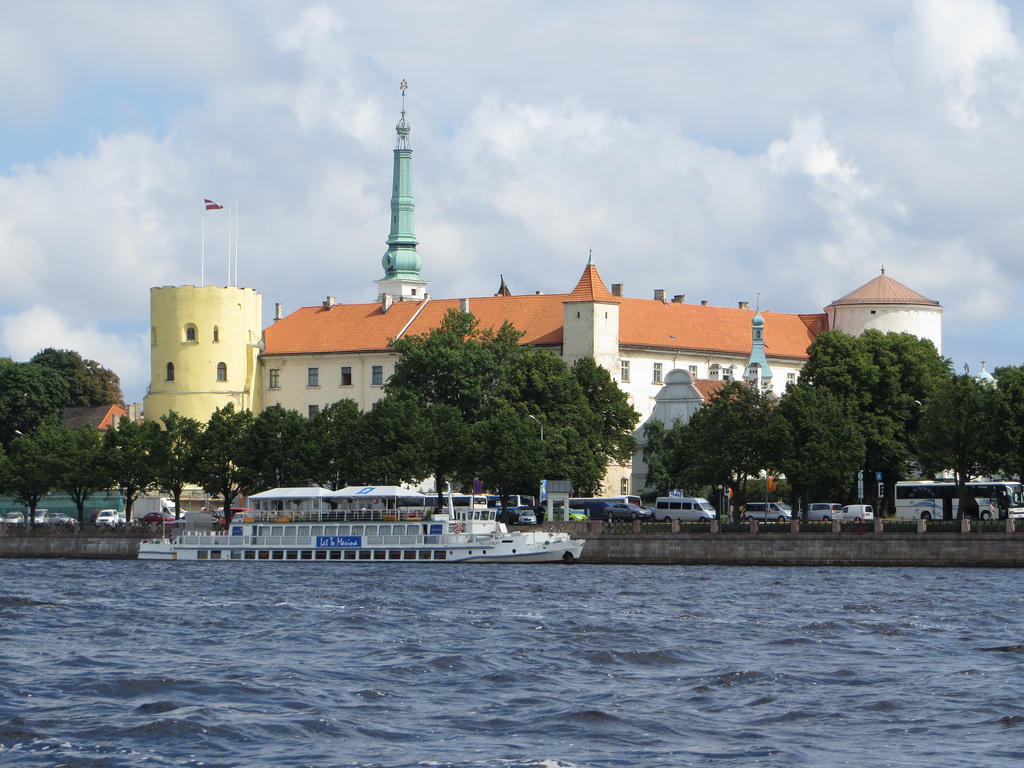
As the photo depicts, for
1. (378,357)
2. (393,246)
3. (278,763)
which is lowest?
(278,763)

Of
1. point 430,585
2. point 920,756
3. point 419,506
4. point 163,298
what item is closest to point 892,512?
point 419,506

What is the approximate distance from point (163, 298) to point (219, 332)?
4.27 m

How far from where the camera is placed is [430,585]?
2203 inches

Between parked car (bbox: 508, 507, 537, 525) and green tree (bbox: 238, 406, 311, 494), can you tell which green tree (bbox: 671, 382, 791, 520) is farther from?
green tree (bbox: 238, 406, 311, 494)

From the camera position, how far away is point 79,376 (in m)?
131

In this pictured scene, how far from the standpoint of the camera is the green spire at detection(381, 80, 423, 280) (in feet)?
509

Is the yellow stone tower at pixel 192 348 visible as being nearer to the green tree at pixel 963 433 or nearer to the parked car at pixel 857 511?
the parked car at pixel 857 511

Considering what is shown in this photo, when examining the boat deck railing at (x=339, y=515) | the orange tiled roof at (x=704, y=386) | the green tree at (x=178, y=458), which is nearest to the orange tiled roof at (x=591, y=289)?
the orange tiled roof at (x=704, y=386)

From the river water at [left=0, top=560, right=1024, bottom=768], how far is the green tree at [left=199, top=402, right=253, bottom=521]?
35.0 meters

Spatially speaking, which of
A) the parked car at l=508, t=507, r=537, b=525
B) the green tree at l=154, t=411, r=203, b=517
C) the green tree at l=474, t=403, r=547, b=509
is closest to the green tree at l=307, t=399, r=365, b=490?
the green tree at l=474, t=403, r=547, b=509

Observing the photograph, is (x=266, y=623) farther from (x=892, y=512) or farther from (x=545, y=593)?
(x=892, y=512)

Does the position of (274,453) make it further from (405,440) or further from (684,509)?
(684,509)

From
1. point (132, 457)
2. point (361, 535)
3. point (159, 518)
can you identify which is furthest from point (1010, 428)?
point (159, 518)

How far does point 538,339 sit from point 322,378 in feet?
52.1
